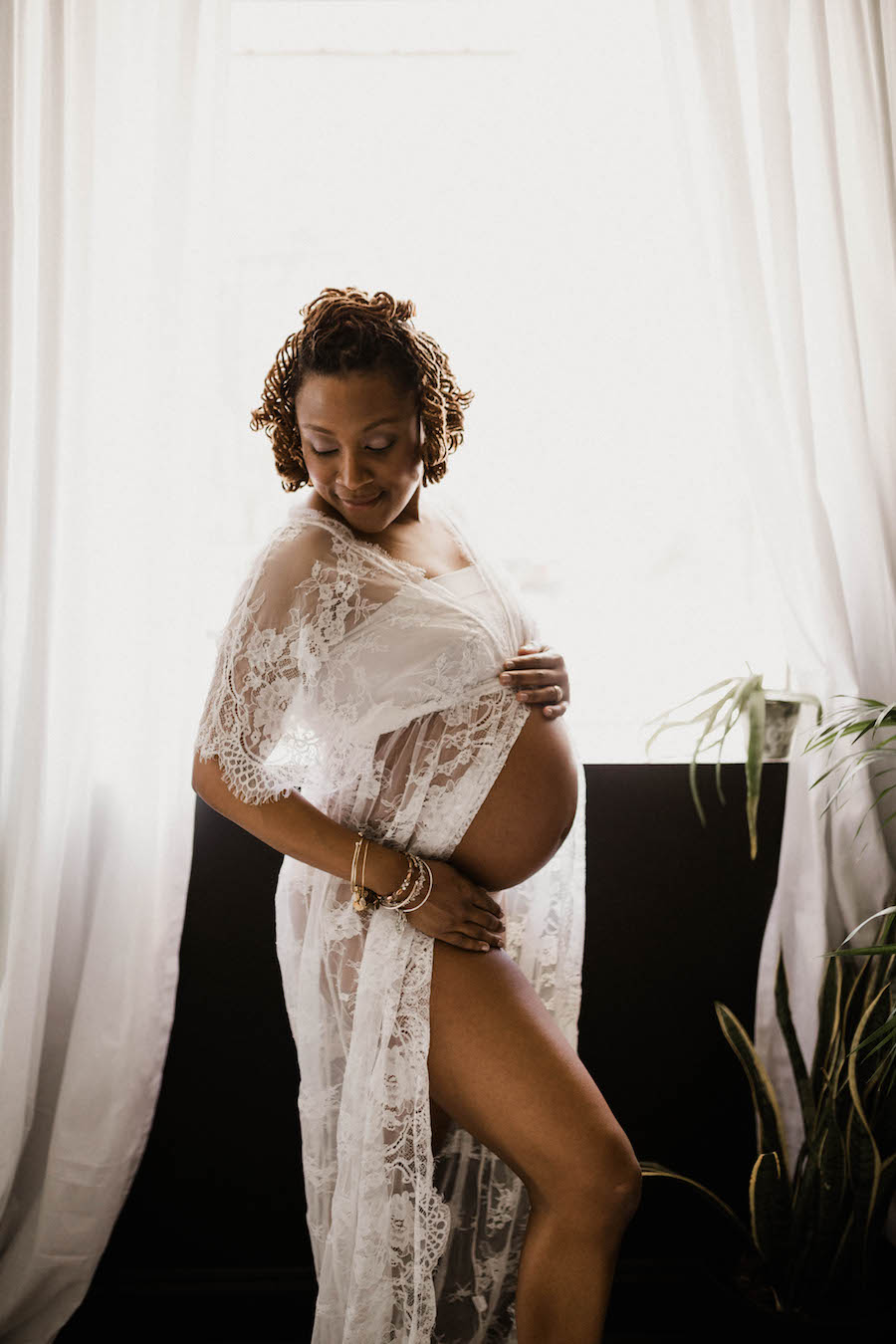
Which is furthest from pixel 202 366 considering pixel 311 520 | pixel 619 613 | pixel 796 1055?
pixel 796 1055

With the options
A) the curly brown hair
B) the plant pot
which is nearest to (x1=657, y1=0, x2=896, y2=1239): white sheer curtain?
the plant pot

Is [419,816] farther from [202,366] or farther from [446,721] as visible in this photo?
[202,366]

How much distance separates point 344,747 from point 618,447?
1.13 meters

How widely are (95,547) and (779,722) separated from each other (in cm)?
127

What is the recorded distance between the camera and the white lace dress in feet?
4.24

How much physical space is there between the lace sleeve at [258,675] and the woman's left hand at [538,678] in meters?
0.29

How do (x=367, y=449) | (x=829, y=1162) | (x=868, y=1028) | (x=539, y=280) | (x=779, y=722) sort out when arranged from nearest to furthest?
(x=367, y=449), (x=829, y=1162), (x=868, y=1028), (x=779, y=722), (x=539, y=280)

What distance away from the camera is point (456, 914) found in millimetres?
1316

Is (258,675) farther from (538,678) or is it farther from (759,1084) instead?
(759,1084)

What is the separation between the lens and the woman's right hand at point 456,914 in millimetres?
1312

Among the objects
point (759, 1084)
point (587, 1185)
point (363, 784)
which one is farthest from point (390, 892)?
point (759, 1084)

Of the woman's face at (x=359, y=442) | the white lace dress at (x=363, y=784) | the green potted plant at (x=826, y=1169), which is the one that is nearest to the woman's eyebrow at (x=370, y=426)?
the woman's face at (x=359, y=442)

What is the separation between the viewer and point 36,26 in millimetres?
1723

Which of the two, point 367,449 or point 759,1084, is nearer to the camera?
point 367,449
